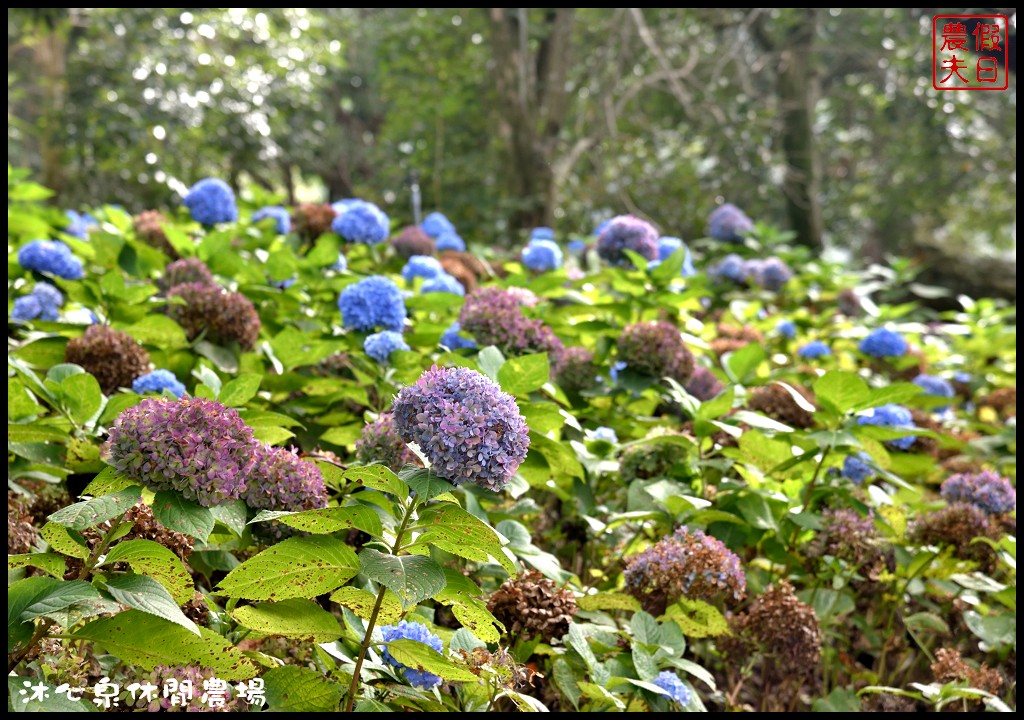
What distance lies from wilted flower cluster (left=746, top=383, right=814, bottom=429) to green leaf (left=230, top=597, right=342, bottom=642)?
1.63 metres

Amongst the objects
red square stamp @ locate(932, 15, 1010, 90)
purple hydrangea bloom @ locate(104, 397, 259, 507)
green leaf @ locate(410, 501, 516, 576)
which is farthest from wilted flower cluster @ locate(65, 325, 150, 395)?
red square stamp @ locate(932, 15, 1010, 90)

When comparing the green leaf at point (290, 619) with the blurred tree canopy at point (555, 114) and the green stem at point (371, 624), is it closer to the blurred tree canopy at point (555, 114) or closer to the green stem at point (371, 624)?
the green stem at point (371, 624)

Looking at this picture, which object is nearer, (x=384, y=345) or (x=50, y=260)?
(x=384, y=345)

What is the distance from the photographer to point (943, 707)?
201 centimetres

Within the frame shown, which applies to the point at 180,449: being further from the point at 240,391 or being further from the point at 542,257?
the point at 542,257

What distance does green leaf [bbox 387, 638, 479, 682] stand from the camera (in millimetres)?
1260

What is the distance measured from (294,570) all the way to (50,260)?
180cm

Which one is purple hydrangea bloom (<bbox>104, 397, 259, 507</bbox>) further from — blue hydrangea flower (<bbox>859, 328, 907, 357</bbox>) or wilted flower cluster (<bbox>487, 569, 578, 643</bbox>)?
blue hydrangea flower (<bbox>859, 328, 907, 357</bbox>)

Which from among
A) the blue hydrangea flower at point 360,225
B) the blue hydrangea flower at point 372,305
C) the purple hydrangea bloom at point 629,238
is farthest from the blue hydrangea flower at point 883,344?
the blue hydrangea flower at point 372,305

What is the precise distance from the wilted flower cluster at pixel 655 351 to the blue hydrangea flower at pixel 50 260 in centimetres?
155

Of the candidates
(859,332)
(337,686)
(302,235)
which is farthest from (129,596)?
(859,332)

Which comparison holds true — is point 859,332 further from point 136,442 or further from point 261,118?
point 261,118

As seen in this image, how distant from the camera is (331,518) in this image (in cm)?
122

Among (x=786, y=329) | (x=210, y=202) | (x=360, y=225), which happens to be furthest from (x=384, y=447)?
(x=786, y=329)
